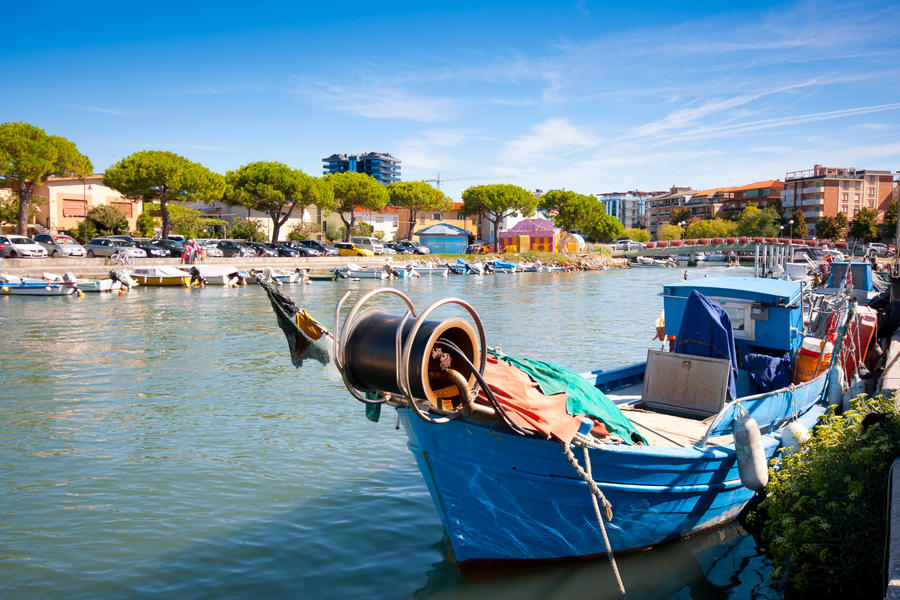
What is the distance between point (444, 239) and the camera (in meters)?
76.1

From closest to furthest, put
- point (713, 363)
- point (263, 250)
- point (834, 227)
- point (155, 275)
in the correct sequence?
point (713, 363) < point (155, 275) < point (263, 250) < point (834, 227)

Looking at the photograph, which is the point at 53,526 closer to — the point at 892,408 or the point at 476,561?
the point at 476,561

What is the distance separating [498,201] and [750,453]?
80975mm

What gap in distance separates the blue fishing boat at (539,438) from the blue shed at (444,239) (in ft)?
221

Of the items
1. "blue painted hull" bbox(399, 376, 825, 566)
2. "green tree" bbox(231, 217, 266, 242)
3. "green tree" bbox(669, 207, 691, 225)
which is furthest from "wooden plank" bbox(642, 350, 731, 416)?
"green tree" bbox(669, 207, 691, 225)

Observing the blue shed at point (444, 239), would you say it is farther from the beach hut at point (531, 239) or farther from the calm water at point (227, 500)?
the calm water at point (227, 500)

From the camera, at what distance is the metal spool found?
17.4 ft

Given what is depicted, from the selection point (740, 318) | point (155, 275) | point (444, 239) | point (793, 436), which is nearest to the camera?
point (793, 436)

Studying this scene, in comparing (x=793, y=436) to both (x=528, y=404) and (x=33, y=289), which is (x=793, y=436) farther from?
(x=33, y=289)

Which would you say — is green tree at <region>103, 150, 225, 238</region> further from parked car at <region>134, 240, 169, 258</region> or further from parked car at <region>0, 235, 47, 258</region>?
parked car at <region>0, 235, 47, 258</region>

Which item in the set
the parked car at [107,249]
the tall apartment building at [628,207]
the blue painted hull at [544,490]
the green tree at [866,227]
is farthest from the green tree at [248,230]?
the tall apartment building at [628,207]

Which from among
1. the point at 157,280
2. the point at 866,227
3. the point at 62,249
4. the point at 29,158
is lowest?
the point at 157,280

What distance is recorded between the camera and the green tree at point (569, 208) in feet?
314

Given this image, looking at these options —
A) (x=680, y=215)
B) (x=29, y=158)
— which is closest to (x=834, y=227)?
(x=680, y=215)
